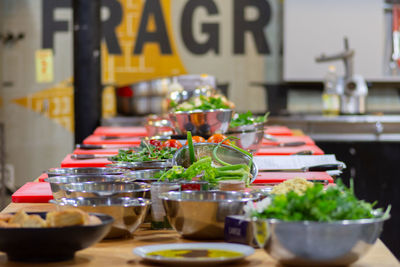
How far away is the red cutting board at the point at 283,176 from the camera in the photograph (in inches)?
102

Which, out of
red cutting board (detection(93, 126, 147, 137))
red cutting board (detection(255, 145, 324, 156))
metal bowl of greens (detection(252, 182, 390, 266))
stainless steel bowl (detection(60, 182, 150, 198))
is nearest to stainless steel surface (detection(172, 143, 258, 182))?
stainless steel bowl (detection(60, 182, 150, 198))

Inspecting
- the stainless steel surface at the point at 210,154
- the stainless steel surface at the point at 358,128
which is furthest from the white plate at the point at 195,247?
the stainless steel surface at the point at 358,128

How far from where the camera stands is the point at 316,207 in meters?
1.39

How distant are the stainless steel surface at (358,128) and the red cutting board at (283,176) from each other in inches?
131

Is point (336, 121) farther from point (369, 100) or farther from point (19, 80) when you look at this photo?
point (19, 80)

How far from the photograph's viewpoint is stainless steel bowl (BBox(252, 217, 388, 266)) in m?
1.37

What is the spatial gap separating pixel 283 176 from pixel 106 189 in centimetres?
97

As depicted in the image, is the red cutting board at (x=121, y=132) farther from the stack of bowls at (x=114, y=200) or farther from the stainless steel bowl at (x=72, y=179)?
the stack of bowls at (x=114, y=200)

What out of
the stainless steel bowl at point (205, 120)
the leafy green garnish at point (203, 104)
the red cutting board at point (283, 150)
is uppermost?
the leafy green garnish at point (203, 104)

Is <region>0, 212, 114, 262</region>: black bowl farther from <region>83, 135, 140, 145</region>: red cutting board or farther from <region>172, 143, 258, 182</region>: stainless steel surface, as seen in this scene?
<region>83, 135, 140, 145</region>: red cutting board

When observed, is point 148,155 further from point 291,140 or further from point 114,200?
point 291,140

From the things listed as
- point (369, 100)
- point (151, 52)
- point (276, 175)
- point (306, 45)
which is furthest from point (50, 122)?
point (276, 175)

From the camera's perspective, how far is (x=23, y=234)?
1459 millimetres

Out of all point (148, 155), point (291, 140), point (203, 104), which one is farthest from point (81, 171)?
point (291, 140)
